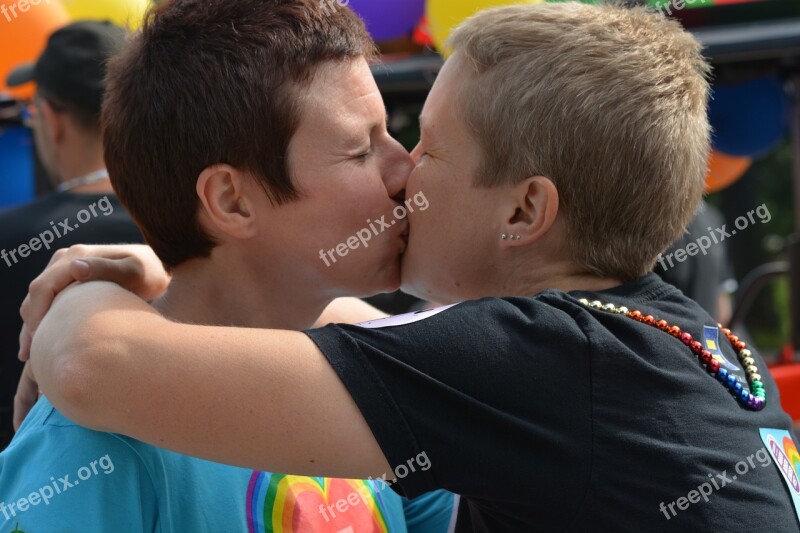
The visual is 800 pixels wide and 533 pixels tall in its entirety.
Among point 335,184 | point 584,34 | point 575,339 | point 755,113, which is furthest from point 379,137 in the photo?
point 755,113

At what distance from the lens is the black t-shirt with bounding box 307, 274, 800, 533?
4.43 ft

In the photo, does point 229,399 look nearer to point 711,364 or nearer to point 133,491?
point 133,491

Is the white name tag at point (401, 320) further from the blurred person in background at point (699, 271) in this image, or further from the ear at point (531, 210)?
the blurred person in background at point (699, 271)

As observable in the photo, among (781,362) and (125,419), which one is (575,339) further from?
(781,362)

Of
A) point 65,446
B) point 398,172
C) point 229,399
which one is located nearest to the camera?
point 229,399

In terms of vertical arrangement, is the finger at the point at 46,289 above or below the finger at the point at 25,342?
above

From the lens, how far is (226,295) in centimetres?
180

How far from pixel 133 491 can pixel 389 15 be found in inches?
144

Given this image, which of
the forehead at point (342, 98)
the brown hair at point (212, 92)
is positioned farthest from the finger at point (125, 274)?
the forehead at point (342, 98)

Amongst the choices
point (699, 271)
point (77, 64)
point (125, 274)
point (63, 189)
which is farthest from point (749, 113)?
point (125, 274)

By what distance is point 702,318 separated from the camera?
164cm

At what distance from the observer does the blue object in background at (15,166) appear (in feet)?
17.7

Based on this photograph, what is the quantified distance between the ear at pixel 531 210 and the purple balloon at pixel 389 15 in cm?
309

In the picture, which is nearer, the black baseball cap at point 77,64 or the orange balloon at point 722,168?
the black baseball cap at point 77,64
